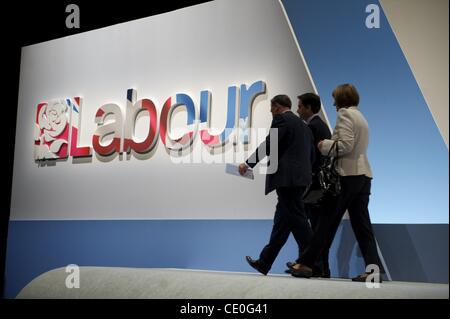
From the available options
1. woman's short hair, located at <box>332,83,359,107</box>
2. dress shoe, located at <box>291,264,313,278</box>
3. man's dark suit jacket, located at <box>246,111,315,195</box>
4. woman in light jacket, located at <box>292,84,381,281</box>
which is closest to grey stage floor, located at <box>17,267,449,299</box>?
dress shoe, located at <box>291,264,313,278</box>

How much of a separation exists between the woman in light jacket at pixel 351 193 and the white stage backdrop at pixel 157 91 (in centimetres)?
145

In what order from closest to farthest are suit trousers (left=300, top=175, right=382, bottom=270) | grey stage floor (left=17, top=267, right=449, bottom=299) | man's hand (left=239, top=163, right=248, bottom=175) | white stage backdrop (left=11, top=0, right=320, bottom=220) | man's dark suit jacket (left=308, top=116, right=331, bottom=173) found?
grey stage floor (left=17, top=267, right=449, bottom=299) < suit trousers (left=300, top=175, right=382, bottom=270) < man's hand (left=239, top=163, right=248, bottom=175) < man's dark suit jacket (left=308, top=116, right=331, bottom=173) < white stage backdrop (left=11, top=0, right=320, bottom=220)

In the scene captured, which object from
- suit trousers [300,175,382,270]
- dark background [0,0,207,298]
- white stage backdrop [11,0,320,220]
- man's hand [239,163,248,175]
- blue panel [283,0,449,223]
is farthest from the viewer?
dark background [0,0,207,298]

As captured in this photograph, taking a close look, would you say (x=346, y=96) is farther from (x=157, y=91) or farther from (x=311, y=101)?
(x=157, y=91)

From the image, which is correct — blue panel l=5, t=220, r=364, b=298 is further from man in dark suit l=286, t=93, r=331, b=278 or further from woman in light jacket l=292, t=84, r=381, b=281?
woman in light jacket l=292, t=84, r=381, b=281

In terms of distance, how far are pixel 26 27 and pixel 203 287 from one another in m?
4.17

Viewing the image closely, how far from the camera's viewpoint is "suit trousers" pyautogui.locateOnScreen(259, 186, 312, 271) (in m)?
3.94

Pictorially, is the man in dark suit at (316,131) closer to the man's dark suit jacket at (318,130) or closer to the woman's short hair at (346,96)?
the man's dark suit jacket at (318,130)

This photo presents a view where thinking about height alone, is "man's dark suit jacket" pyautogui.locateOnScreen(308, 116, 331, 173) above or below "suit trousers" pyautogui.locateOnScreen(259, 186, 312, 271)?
above

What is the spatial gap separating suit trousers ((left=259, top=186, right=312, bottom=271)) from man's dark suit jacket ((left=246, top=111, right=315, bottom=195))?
84 mm

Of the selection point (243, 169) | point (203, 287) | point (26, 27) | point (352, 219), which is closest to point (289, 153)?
point (243, 169)

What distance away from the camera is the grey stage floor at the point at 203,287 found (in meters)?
2.99
